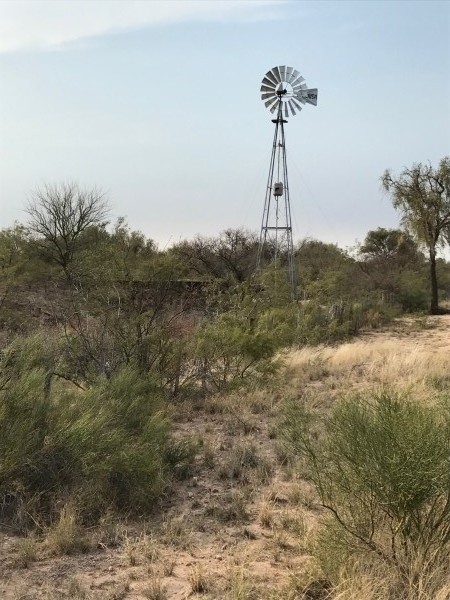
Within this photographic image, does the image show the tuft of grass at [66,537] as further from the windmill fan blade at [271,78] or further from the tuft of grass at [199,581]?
the windmill fan blade at [271,78]

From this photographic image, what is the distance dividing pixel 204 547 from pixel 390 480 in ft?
5.67

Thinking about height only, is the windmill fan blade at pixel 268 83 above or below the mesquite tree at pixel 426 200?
above

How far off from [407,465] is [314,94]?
2525cm

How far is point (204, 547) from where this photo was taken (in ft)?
14.0

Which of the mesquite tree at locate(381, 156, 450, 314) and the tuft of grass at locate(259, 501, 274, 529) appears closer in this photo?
the tuft of grass at locate(259, 501, 274, 529)

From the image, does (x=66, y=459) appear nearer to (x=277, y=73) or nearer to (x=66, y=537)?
(x=66, y=537)

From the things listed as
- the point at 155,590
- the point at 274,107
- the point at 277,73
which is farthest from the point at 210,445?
the point at 277,73

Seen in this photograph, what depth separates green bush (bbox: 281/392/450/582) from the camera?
127 inches

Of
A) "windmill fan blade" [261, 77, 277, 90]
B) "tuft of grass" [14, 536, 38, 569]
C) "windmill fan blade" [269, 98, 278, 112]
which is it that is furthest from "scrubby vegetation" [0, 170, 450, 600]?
"windmill fan blade" [261, 77, 277, 90]

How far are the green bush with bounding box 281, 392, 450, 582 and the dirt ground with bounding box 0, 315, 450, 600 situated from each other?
0.45 meters

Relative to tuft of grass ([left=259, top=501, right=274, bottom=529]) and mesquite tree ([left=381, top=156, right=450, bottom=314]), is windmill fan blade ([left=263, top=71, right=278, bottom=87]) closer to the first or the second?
mesquite tree ([left=381, top=156, right=450, bottom=314])

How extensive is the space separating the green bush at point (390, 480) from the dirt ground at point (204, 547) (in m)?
0.45

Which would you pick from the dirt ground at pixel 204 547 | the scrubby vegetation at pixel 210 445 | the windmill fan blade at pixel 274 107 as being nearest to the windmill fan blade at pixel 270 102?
the windmill fan blade at pixel 274 107

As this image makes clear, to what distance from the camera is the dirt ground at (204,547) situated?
3504mm
